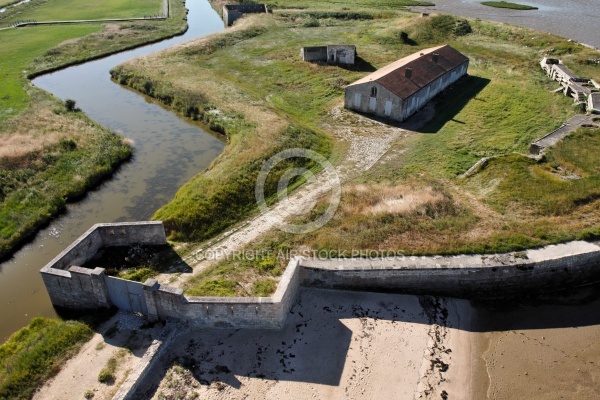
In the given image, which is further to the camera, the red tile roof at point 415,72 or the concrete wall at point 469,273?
the red tile roof at point 415,72

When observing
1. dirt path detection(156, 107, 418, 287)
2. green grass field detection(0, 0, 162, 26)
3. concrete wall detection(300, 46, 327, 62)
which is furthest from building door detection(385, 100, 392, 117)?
green grass field detection(0, 0, 162, 26)

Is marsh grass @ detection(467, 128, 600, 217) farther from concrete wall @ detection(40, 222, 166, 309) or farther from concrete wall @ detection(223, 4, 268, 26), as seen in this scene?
concrete wall @ detection(223, 4, 268, 26)

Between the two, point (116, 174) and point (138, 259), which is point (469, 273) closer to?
point (138, 259)

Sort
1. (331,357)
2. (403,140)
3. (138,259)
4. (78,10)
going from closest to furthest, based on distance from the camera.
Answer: (331,357) < (138,259) < (403,140) < (78,10)

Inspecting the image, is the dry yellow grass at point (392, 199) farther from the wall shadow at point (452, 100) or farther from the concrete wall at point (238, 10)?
the concrete wall at point (238, 10)

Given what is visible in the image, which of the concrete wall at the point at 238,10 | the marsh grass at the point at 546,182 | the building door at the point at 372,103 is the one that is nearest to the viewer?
the marsh grass at the point at 546,182

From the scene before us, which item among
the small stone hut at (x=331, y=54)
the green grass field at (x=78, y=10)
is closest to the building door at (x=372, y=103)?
the small stone hut at (x=331, y=54)

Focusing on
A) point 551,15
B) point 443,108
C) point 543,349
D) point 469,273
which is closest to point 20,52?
point 443,108
